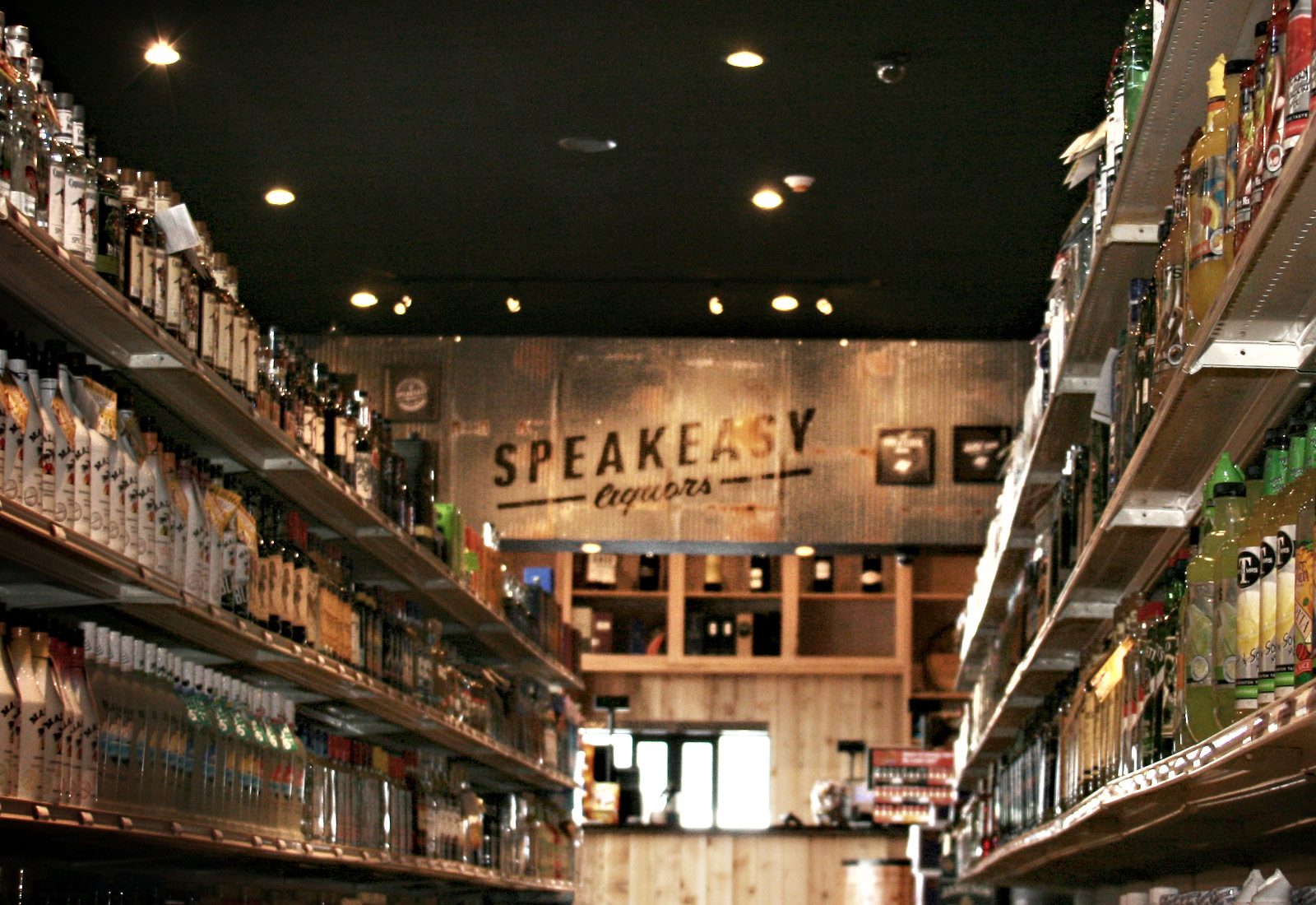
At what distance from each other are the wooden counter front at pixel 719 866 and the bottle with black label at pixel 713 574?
65.2 inches

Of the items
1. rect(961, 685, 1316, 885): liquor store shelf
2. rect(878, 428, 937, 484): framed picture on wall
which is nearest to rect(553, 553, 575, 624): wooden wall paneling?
rect(878, 428, 937, 484): framed picture on wall

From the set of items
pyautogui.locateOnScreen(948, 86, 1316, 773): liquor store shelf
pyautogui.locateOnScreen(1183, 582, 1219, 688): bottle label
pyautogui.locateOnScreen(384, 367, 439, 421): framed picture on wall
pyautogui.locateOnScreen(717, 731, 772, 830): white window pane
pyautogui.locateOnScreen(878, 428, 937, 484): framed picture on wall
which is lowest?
pyautogui.locateOnScreen(717, 731, 772, 830): white window pane

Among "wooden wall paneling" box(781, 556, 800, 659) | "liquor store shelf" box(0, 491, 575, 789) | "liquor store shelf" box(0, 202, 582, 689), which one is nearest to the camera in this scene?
"liquor store shelf" box(0, 491, 575, 789)

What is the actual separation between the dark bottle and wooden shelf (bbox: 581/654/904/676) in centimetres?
771

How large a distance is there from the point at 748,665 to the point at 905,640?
99cm

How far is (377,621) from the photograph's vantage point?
4801mm

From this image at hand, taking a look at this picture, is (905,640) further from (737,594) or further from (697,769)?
(697,769)

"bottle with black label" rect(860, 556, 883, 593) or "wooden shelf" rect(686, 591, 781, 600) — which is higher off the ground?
"bottle with black label" rect(860, 556, 883, 593)

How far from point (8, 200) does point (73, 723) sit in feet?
2.75

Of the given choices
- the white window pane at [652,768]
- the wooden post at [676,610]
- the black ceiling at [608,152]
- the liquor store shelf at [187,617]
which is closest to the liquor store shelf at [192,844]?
the liquor store shelf at [187,617]

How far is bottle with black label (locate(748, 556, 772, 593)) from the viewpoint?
11.0 meters

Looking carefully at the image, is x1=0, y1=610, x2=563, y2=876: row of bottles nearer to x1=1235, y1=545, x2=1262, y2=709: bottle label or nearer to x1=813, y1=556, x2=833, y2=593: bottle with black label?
x1=1235, y1=545, x2=1262, y2=709: bottle label

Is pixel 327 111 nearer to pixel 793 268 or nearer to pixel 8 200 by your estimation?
pixel 793 268

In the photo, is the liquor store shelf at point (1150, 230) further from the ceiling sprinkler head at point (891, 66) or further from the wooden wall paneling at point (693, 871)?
the wooden wall paneling at point (693, 871)
